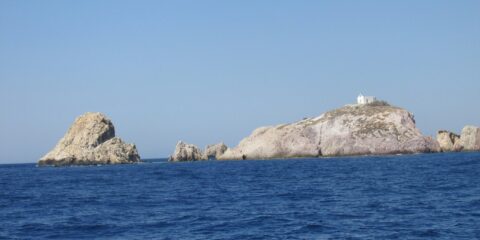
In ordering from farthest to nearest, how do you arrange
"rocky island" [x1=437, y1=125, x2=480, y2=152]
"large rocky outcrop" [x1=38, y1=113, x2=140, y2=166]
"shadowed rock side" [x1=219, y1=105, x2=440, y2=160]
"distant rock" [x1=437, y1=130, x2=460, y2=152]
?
"large rocky outcrop" [x1=38, y1=113, x2=140, y2=166], "distant rock" [x1=437, y1=130, x2=460, y2=152], "rocky island" [x1=437, y1=125, x2=480, y2=152], "shadowed rock side" [x1=219, y1=105, x2=440, y2=160]

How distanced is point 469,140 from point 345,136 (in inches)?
1288

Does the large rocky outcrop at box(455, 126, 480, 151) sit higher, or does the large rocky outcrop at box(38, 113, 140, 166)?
the large rocky outcrop at box(38, 113, 140, 166)

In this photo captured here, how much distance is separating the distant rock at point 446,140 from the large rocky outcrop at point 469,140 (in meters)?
1.15

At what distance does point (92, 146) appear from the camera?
17962cm

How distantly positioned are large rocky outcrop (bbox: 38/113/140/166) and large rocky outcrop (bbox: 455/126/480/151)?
93032 millimetres

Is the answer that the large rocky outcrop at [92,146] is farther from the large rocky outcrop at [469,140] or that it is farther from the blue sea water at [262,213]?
the blue sea water at [262,213]

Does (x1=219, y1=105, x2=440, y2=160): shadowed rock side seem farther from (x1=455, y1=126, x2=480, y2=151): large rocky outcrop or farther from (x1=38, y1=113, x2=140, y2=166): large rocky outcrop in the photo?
(x1=38, y1=113, x2=140, y2=166): large rocky outcrop

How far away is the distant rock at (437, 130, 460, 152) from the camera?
534ft

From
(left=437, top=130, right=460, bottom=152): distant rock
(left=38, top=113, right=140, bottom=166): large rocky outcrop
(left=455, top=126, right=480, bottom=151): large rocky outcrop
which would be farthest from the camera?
(left=38, top=113, right=140, bottom=166): large rocky outcrop

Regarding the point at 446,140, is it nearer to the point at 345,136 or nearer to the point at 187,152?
the point at 345,136

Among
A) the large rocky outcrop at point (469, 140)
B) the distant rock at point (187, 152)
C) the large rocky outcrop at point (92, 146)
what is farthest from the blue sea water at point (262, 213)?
the distant rock at point (187, 152)

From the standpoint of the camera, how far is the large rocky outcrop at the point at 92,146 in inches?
6964

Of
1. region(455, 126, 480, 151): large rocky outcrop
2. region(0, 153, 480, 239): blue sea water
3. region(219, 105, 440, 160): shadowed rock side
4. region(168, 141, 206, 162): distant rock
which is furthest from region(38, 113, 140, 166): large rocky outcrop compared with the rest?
region(0, 153, 480, 239): blue sea water

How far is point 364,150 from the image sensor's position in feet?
522
